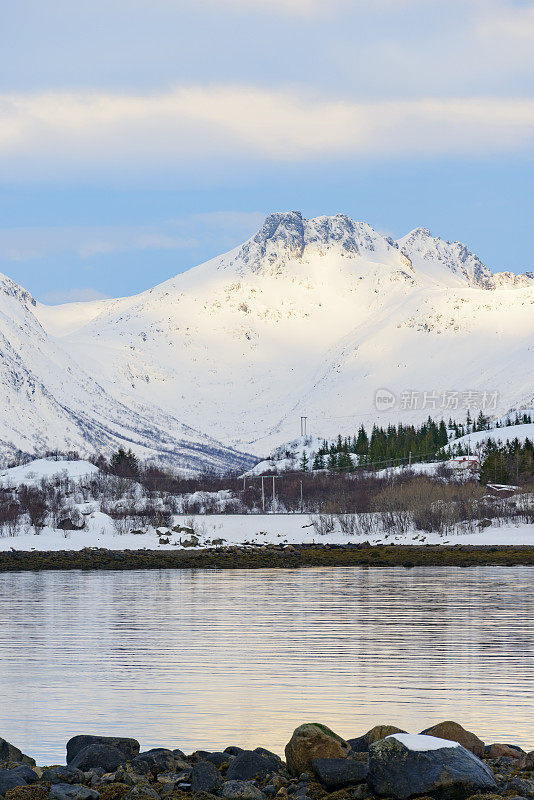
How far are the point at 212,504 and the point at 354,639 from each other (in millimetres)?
137266

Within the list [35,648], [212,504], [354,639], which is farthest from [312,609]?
[212,504]

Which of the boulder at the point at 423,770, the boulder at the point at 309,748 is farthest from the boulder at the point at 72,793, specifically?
the boulder at the point at 423,770

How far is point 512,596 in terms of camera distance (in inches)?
2186

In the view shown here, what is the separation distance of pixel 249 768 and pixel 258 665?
13.7 m

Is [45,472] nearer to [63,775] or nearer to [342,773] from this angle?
[63,775]

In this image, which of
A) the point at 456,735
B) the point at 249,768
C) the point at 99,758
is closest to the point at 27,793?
the point at 99,758

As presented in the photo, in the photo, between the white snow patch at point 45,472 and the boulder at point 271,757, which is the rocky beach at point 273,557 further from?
the boulder at point 271,757

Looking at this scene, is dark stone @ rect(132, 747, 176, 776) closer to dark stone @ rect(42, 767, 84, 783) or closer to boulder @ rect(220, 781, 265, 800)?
dark stone @ rect(42, 767, 84, 783)

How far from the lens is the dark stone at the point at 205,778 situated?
1708 centimetres

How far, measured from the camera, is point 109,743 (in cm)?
1956

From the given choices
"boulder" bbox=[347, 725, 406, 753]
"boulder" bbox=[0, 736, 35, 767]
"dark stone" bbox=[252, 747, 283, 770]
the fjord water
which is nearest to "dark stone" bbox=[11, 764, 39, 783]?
"boulder" bbox=[0, 736, 35, 767]

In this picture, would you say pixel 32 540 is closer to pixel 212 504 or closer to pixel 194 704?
pixel 212 504

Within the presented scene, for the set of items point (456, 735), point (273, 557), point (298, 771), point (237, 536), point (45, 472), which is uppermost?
point (45, 472)

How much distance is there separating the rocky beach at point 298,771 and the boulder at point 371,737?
0.08 ft
